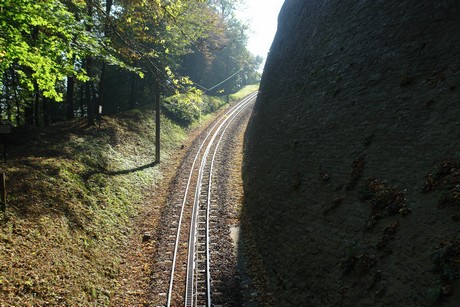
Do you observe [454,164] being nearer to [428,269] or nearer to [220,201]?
[428,269]

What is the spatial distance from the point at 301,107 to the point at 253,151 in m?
6.64

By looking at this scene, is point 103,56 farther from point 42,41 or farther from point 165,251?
point 165,251

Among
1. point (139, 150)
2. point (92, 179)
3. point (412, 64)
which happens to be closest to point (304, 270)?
point (412, 64)

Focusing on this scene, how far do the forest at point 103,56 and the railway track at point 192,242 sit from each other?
586cm

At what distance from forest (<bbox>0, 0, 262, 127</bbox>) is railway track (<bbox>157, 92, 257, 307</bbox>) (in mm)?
5863

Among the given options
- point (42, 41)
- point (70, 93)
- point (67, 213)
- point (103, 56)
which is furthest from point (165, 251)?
point (70, 93)

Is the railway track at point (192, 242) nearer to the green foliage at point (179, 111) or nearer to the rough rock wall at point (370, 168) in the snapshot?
the rough rock wall at point (370, 168)

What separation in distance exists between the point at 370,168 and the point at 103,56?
11638 millimetres

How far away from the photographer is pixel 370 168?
8.57m

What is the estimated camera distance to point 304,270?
9.08 metres

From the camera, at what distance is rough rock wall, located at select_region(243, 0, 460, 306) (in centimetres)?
628

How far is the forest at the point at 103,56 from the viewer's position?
9422 millimetres

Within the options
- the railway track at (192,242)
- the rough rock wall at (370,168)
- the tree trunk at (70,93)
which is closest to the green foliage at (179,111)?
the railway track at (192,242)

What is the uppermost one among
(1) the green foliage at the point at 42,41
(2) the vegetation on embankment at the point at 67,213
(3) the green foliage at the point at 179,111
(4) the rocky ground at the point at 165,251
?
(1) the green foliage at the point at 42,41
